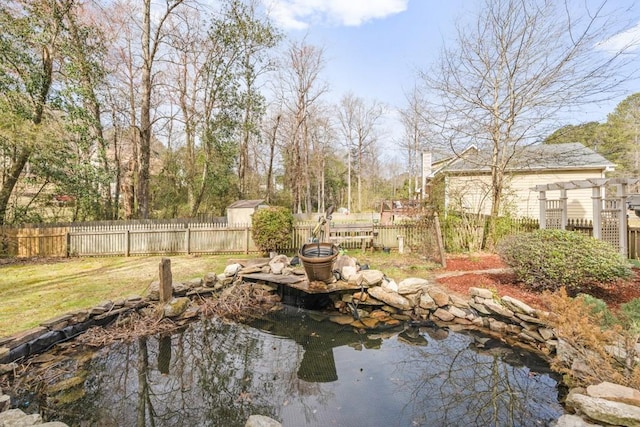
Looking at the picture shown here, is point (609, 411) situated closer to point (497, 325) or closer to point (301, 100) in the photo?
point (497, 325)

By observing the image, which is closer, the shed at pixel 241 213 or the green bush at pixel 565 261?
the green bush at pixel 565 261

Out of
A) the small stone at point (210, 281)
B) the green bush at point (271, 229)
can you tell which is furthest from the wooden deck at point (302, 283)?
the green bush at point (271, 229)

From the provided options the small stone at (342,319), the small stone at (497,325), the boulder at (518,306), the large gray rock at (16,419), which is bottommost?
the small stone at (342,319)

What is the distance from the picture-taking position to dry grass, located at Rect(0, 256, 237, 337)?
457 cm

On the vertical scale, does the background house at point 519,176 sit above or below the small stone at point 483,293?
above

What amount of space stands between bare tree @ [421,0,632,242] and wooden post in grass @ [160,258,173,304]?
29.8 ft

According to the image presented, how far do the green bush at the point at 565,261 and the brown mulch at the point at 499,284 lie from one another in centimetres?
20

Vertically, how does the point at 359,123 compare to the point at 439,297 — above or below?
above

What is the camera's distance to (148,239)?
990cm

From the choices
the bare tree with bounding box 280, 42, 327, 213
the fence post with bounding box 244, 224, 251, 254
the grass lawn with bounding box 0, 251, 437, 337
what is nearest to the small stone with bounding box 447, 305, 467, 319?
the grass lawn with bounding box 0, 251, 437, 337

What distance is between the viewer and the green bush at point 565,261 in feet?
14.7

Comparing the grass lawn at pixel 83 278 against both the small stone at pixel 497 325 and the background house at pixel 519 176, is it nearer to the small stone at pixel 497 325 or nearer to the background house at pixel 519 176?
the small stone at pixel 497 325

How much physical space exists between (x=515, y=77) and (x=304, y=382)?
10.2m

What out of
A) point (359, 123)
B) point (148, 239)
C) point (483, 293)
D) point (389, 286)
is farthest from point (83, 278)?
point (359, 123)
